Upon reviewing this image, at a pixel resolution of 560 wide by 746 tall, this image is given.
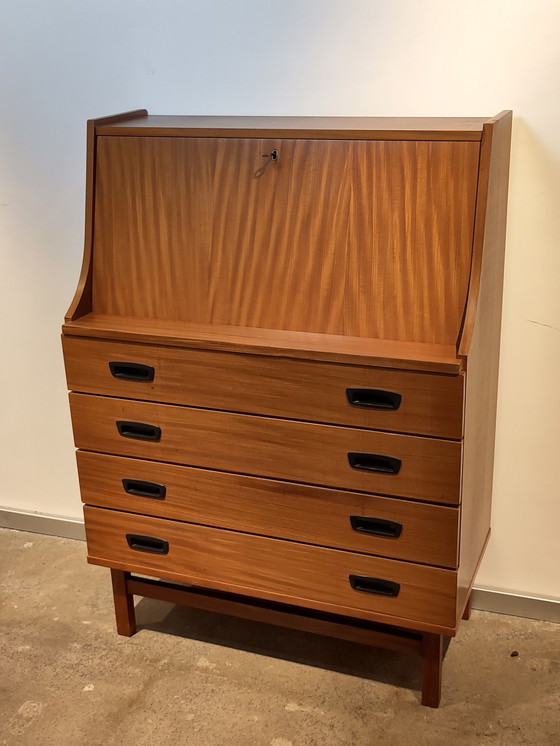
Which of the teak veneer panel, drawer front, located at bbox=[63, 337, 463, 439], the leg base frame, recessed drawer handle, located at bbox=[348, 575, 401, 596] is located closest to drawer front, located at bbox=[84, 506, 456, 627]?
recessed drawer handle, located at bbox=[348, 575, 401, 596]

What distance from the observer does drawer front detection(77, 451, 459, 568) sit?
1973 mm

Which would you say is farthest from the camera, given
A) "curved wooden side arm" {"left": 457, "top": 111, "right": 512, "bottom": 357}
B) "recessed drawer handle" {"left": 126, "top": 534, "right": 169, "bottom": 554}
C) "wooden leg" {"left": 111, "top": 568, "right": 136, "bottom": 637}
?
"wooden leg" {"left": 111, "top": 568, "right": 136, "bottom": 637}

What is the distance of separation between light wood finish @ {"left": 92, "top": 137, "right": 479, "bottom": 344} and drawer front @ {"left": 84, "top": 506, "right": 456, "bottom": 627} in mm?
555

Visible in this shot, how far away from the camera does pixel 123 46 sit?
241cm

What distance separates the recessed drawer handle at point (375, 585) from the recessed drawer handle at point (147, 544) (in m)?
0.53

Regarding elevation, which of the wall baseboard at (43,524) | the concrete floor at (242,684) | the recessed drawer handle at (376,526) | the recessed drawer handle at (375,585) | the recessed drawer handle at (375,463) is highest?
the recessed drawer handle at (375,463)

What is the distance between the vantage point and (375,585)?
81.7 inches

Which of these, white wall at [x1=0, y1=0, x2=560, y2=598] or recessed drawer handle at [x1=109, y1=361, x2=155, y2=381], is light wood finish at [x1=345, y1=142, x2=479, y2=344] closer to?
white wall at [x1=0, y1=0, x2=560, y2=598]

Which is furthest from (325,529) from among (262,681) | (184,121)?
(184,121)

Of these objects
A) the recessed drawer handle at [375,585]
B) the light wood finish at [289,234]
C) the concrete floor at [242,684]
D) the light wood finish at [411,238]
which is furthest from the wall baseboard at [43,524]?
the light wood finish at [411,238]

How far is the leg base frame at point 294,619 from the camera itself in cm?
214

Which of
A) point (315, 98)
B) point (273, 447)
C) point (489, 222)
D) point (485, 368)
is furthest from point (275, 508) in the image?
point (315, 98)

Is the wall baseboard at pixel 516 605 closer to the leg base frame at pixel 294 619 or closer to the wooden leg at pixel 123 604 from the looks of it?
the leg base frame at pixel 294 619

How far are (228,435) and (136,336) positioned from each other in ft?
1.09
